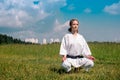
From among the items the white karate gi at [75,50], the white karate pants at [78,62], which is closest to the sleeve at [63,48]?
the white karate gi at [75,50]

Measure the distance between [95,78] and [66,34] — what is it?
231 cm

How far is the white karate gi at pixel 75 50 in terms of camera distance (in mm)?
10422

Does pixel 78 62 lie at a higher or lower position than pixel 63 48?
lower

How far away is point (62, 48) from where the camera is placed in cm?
1049

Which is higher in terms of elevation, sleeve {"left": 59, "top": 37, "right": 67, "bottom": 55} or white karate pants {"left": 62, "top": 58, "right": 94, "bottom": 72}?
sleeve {"left": 59, "top": 37, "right": 67, "bottom": 55}

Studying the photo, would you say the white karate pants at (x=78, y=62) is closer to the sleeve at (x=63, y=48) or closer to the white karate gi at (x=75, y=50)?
the white karate gi at (x=75, y=50)

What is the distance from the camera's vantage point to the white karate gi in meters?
10.4

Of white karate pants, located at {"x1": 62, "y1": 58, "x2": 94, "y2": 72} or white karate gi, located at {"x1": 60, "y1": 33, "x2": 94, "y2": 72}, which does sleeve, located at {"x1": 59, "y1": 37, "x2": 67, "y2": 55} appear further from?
white karate pants, located at {"x1": 62, "y1": 58, "x2": 94, "y2": 72}

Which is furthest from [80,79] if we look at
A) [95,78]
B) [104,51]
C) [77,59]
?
[104,51]

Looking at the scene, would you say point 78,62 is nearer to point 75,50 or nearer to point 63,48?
point 75,50

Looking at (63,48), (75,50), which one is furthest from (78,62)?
(63,48)

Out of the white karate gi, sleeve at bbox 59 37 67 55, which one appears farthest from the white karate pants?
sleeve at bbox 59 37 67 55

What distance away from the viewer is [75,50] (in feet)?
34.4

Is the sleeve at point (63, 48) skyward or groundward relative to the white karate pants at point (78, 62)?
skyward
